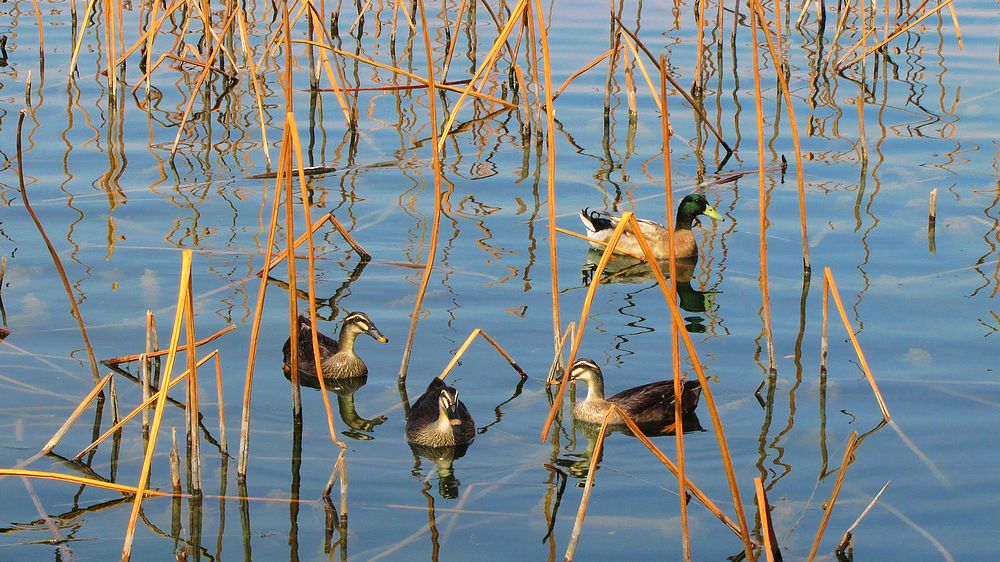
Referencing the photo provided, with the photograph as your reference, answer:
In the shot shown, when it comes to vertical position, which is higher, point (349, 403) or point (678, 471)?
point (678, 471)

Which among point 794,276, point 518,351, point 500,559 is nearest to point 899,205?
point 794,276

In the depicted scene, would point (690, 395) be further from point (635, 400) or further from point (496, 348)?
point (496, 348)

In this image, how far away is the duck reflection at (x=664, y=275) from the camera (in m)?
9.58

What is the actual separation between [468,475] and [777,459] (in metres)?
1.61

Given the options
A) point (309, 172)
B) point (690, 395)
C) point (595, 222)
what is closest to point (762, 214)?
point (690, 395)

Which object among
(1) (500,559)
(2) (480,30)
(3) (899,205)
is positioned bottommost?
(1) (500,559)

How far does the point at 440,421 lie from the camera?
706 cm

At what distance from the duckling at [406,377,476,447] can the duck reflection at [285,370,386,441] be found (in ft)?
1.16

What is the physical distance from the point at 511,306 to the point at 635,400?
6.09ft

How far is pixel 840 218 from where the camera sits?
36.4 feet

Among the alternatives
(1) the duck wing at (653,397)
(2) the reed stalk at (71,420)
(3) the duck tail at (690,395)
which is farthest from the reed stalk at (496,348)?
(2) the reed stalk at (71,420)

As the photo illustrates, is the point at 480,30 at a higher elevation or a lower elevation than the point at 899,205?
higher

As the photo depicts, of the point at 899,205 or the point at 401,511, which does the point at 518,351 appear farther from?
the point at 899,205

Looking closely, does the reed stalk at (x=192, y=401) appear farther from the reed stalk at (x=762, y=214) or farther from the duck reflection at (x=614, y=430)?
the reed stalk at (x=762, y=214)
